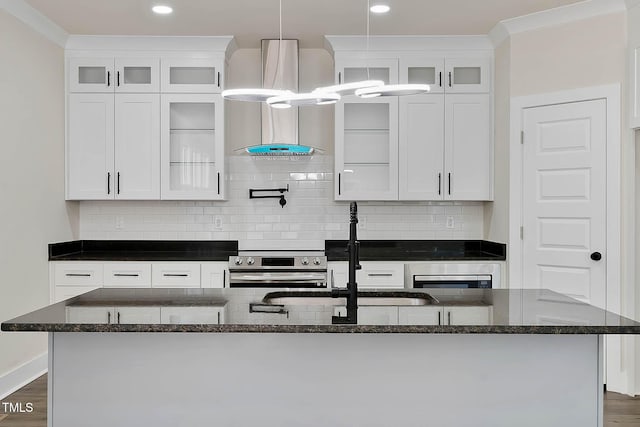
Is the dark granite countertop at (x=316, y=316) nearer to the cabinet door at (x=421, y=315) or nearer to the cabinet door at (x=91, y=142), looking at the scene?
the cabinet door at (x=421, y=315)

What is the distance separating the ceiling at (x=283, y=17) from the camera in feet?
13.1

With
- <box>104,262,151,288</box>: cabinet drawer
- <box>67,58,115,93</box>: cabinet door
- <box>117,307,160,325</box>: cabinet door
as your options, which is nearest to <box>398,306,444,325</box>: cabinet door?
<box>117,307,160,325</box>: cabinet door

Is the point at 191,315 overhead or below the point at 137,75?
below

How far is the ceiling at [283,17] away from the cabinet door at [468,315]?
2.55m

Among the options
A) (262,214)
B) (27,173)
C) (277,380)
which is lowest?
(277,380)

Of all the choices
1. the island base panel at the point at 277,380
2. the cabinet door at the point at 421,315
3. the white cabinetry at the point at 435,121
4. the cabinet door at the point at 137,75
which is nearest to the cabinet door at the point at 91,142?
the cabinet door at the point at 137,75

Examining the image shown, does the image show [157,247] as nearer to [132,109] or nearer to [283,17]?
[132,109]

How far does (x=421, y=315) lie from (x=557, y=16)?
10.2 ft

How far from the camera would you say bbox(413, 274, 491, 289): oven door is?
4492 millimetres

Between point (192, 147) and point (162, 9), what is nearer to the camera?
point (162, 9)

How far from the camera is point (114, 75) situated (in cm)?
473

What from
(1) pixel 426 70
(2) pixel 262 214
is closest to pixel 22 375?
(2) pixel 262 214

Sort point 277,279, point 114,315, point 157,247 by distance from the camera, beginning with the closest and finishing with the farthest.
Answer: point 114,315
point 277,279
point 157,247

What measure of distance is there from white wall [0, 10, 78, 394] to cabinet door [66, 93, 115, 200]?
86 mm
